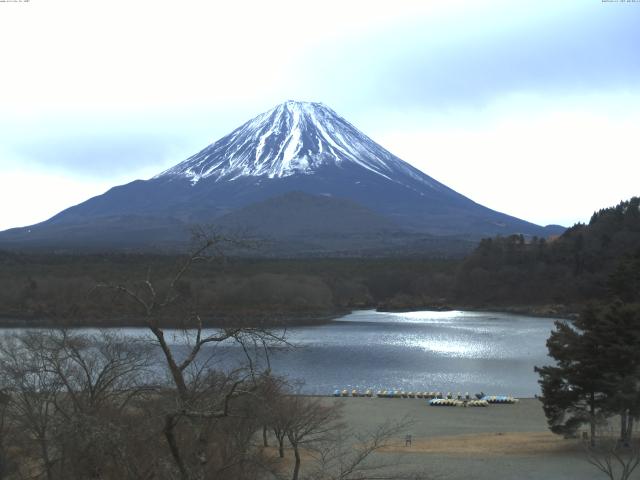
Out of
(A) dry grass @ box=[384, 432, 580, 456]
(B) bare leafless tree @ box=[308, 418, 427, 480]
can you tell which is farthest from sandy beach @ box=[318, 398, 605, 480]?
(B) bare leafless tree @ box=[308, 418, 427, 480]

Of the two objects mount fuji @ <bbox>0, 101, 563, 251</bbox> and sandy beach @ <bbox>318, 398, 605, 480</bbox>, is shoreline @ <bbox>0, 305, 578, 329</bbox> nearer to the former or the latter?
sandy beach @ <bbox>318, 398, 605, 480</bbox>

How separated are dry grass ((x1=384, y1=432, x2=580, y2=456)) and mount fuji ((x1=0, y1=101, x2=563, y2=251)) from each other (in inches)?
4009

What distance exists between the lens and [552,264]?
7044cm

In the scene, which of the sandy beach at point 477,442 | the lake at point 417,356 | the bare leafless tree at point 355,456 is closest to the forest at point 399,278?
the lake at point 417,356

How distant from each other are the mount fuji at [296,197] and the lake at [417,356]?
7172 centimetres

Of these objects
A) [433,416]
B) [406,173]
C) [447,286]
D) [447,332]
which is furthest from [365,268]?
[406,173]

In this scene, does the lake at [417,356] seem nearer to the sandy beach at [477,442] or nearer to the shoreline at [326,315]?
the shoreline at [326,315]

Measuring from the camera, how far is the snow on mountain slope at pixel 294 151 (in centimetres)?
17112

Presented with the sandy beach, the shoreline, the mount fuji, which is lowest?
the sandy beach

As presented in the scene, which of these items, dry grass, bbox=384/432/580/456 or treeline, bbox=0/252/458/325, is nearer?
dry grass, bbox=384/432/580/456

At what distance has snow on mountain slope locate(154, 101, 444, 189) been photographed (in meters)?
171

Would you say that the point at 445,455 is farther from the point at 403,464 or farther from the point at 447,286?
the point at 447,286

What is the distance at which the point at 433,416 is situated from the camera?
2172 cm

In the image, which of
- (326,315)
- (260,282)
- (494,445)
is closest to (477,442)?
(494,445)
